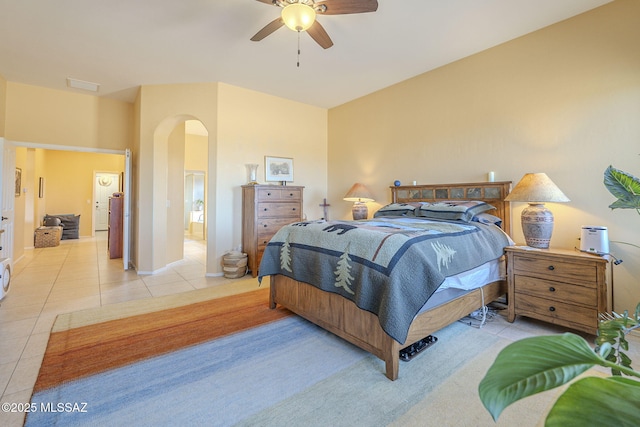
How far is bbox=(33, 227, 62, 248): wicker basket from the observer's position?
6.30 meters

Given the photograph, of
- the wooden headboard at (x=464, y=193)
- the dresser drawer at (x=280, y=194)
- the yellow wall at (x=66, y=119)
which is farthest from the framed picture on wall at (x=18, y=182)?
the wooden headboard at (x=464, y=193)

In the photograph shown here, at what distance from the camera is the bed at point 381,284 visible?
1.67 meters

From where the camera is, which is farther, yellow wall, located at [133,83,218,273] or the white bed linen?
yellow wall, located at [133,83,218,273]

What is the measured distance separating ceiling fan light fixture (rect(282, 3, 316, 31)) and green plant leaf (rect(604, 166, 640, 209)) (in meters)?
2.05

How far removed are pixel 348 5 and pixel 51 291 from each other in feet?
14.9

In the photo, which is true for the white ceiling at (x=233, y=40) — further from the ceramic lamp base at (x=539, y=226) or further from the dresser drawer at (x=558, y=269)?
the dresser drawer at (x=558, y=269)

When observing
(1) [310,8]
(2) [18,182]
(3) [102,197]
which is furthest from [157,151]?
(3) [102,197]

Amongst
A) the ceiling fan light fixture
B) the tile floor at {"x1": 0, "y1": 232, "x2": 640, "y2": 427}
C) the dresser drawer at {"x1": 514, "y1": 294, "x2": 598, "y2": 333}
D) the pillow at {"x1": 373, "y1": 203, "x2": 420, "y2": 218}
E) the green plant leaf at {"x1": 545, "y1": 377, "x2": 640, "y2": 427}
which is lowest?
the tile floor at {"x1": 0, "y1": 232, "x2": 640, "y2": 427}

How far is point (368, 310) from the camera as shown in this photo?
5.82 feet

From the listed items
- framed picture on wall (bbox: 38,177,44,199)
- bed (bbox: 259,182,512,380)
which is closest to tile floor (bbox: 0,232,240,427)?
bed (bbox: 259,182,512,380)

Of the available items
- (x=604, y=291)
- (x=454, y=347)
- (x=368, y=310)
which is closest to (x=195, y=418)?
(x=368, y=310)

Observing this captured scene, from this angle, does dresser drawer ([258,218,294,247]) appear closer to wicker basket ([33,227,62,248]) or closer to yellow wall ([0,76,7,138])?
yellow wall ([0,76,7,138])

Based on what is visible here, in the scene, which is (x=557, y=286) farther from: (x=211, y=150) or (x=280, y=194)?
(x=211, y=150)

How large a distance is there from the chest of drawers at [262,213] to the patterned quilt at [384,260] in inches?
57.9
